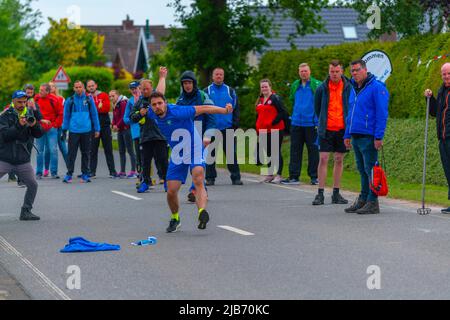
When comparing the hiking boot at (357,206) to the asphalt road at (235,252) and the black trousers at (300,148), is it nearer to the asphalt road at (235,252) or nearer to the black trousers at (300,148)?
the asphalt road at (235,252)

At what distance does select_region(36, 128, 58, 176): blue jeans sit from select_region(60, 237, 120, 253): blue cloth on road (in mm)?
11846

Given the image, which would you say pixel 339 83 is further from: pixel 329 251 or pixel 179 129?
pixel 329 251

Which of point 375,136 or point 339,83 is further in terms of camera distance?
point 339,83

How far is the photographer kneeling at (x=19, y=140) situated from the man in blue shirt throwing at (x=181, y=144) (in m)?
2.21

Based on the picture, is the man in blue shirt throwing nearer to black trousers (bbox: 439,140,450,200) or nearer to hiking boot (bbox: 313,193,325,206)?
hiking boot (bbox: 313,193,325,206)

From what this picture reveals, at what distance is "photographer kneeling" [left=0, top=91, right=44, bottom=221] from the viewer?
1475 centimetres

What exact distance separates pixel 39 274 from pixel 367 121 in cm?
611

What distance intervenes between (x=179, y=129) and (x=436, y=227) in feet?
10.2

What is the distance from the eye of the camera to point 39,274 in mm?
10164

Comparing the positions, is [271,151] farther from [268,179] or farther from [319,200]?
[319,200]

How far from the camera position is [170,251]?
11625mm

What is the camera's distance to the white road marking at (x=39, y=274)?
9039 millimetres

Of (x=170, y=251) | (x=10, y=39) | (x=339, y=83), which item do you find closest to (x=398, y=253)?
(x=170, y=251)

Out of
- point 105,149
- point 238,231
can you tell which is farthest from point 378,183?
point 105,149
